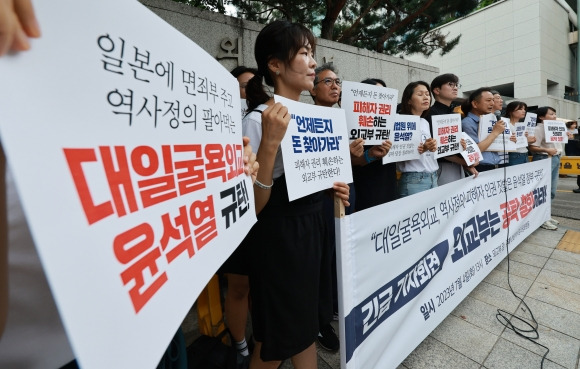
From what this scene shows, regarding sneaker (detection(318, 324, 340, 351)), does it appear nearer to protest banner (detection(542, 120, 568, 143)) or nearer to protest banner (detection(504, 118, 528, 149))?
protest banner (detection(504, 118, 528, 149))

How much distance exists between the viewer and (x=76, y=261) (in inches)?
13.7

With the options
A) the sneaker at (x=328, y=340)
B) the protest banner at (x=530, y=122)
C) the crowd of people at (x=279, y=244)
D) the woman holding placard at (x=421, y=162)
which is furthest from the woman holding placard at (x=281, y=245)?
the protest banner at (x=530, y=122)

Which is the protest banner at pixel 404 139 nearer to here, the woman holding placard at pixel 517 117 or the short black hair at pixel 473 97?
the short black hair at pixel 473 97

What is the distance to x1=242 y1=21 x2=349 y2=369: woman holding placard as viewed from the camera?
3.80 feet

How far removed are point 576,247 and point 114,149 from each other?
4692 mm

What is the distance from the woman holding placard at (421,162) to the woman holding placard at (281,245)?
1.43 m

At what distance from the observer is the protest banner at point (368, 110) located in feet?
6.02

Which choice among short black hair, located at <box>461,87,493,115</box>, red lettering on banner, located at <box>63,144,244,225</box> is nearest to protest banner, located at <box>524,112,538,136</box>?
short black hair, located at <box>461,87,493,115</box>

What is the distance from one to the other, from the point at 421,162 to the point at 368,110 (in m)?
0.86

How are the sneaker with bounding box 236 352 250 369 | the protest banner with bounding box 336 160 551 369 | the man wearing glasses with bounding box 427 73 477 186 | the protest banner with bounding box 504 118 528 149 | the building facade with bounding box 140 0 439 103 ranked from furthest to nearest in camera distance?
the building facade with bounding box 140 0 439 103 < the protest banner with bounding box 504 118 528 149 < the man wearing glasses with bounding box 427 73 477 186 < the sneaker with bounding box 236 352 250 369 < the protest banner with bounding box 336 160 551 369

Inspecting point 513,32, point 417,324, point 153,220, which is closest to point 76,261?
point 153,220

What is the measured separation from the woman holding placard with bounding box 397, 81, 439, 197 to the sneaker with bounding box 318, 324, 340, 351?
1249 millimetres

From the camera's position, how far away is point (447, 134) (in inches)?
100

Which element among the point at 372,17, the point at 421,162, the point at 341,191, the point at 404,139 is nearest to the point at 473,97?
the point at 421,162
